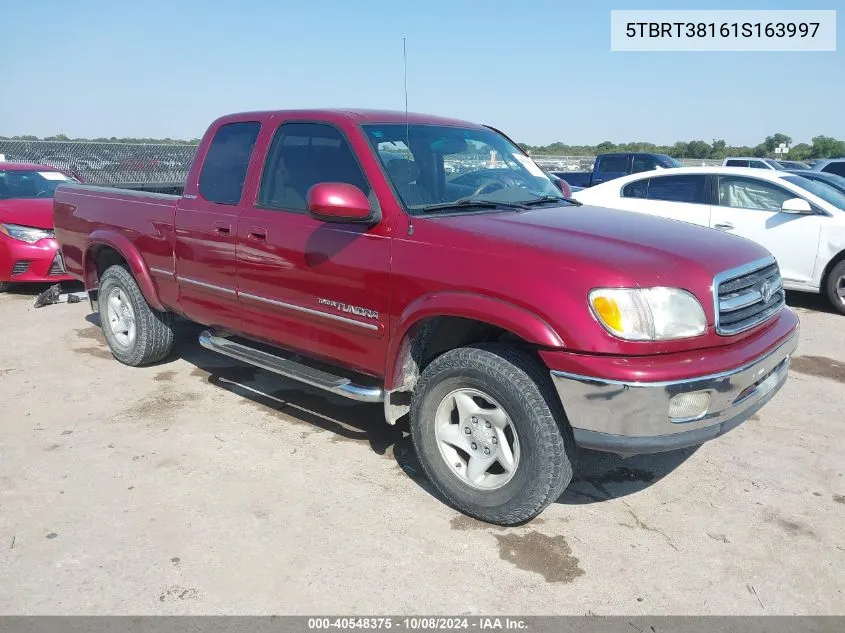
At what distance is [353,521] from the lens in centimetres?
347

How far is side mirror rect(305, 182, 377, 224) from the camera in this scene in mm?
3484

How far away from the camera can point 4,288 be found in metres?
8.98

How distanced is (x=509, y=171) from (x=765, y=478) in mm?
2289

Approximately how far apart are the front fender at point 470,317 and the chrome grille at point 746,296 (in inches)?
30.8

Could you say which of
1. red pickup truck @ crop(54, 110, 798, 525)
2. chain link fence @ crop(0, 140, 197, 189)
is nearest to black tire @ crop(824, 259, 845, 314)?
red pickup truck @ crop(54, 110, 798, 525)

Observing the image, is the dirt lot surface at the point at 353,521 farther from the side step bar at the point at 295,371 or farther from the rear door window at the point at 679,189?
the rear door window at the point at 679,189

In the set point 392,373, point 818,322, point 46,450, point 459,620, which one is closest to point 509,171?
point 392,373

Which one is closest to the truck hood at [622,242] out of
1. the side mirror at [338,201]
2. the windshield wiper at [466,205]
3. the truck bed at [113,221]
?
the windshield wiper at [466,205]

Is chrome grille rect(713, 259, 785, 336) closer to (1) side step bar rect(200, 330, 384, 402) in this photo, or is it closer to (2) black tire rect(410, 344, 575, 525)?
(2) black tire rect(410, 344, 575, 525)

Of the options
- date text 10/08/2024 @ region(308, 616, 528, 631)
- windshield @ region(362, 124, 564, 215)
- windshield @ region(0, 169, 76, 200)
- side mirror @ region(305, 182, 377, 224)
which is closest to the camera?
date text 10/08/2024 @ region(308, 616, 528, 631)

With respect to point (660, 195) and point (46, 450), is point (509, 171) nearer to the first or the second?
point (46, 450)

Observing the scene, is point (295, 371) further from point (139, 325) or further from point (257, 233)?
point (139, 325)

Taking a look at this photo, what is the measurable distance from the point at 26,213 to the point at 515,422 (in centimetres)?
744

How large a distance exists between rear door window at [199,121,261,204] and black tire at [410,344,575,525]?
6.40 feet
